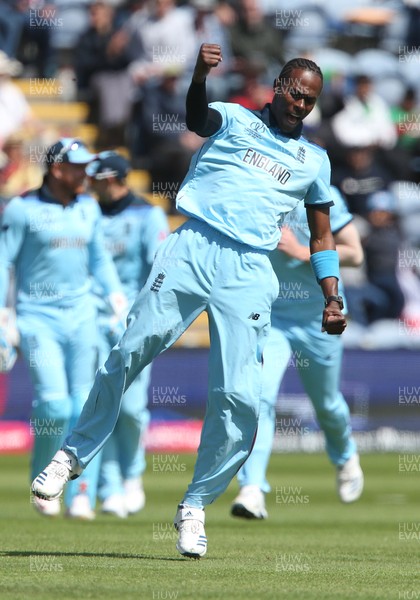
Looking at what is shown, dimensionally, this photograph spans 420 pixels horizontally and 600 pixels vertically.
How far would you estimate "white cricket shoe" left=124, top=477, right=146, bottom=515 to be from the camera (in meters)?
11.0

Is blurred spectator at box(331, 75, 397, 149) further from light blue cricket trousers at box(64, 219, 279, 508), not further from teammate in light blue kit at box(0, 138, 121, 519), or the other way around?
light blue cricket trousers at box(64, 219, 279, 508)

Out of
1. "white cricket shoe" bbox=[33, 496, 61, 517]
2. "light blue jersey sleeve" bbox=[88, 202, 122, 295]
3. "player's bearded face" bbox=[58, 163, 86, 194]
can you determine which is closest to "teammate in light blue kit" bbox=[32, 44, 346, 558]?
"white cricket shoe" bbox=[33, 496, 61, 517]

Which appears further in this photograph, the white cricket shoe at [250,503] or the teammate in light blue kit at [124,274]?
the teammate in light blue kit at [124,274]

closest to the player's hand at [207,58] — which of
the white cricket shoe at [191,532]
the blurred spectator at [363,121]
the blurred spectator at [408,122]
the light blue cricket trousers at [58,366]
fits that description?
the white cricket shoe at [191,532]

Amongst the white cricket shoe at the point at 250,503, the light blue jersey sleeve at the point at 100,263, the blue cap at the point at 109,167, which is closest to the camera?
the white cricket shoe at the point at 250,503

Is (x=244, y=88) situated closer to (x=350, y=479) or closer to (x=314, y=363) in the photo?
(x=350, y=479)

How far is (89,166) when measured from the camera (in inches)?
440

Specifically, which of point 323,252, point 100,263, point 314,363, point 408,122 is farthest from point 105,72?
point 323,252

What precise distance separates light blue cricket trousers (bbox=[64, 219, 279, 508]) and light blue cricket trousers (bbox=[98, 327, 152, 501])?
3.69 m

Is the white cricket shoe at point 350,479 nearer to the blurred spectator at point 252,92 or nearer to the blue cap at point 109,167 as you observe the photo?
the blue cap at point 109,167

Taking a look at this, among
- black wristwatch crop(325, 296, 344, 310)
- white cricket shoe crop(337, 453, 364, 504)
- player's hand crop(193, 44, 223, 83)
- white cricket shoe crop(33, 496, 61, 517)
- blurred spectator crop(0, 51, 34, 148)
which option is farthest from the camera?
blurred spectator crop(0, 51, 34, 148)

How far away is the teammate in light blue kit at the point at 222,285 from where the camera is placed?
7.12m

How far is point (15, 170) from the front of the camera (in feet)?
62.1

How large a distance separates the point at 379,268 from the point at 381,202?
0.96 m
